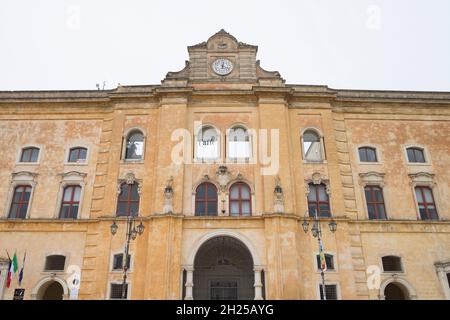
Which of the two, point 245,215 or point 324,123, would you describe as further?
point 324,123

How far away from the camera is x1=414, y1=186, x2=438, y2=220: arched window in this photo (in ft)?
77.6

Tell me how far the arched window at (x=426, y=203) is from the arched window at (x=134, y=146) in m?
17.9

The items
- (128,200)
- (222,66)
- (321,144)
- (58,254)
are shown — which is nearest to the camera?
(58,254)

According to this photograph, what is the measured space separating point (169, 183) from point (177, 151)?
2.28 meters

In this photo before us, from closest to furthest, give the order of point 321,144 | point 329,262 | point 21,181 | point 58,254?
point 329,262 → point 58,254 → point 21,181 → point 321,144

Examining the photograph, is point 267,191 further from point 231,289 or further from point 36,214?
point 36,214

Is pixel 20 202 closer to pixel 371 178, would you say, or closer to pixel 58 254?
pixel 58 254

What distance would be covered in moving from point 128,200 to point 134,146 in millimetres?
3835

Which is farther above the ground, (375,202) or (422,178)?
(422,178)

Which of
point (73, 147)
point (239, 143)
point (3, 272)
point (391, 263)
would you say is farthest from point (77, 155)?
point (391, 263)

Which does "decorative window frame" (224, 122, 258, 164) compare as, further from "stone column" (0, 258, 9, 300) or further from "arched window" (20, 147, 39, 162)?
"stone column" (0, 258, 9, 300)

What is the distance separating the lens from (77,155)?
2511 cm

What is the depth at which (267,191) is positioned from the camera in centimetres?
2267
